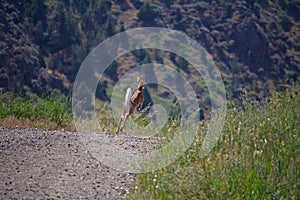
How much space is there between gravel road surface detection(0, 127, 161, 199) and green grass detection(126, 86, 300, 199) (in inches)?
18.3

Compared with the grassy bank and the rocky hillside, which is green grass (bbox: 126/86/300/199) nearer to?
the grassy bank

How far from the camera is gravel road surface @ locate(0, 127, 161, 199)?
6316mm

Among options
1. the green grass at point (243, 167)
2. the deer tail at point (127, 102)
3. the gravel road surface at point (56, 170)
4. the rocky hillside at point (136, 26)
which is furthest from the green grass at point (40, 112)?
the rocky hillside at point (136, 26)

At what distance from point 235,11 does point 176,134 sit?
58986mm

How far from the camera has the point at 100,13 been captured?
186 ft

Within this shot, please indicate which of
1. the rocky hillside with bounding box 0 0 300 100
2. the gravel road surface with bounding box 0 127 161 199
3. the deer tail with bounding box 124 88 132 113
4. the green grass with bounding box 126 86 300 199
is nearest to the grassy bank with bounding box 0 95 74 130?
the deer tail with bounding box 124 88 132 113

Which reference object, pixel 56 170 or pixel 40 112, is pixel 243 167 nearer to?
pixel 56 170

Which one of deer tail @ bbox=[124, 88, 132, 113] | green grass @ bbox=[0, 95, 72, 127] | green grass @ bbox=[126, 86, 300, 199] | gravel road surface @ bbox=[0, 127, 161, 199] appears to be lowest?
green grass @ bbox=[0, 95, 72, 127]

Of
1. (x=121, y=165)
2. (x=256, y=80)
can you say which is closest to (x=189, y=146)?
(x=121, y=165)

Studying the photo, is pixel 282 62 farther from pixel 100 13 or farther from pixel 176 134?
pixel 176 134

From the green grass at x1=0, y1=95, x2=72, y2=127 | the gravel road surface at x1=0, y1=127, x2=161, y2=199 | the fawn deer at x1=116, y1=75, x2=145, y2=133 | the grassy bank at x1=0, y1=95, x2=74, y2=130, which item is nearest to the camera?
the gravel road surface at x1=0, y1=127, x2=161, y2=199

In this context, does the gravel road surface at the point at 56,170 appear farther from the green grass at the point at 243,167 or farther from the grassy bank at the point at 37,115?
the grassy bank at the point at 37,115

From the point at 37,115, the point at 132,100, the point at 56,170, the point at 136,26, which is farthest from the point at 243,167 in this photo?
the point at 136,26

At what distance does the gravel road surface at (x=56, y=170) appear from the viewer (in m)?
6.32
